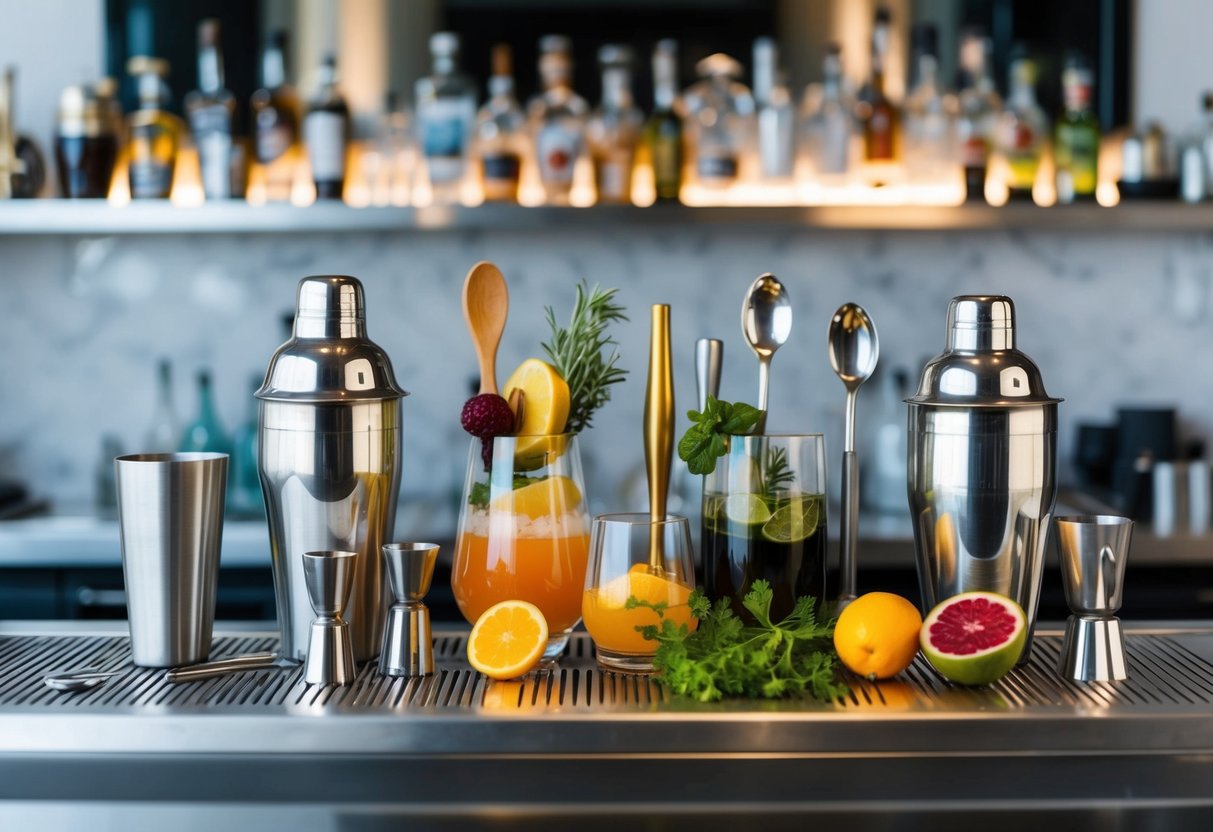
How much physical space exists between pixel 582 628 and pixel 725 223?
124cm

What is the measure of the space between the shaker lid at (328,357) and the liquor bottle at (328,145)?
1.49m

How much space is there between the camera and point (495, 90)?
263cm

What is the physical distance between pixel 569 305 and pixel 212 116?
2.75ft

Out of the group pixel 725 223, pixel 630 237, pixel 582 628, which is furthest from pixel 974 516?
pixel 630 237

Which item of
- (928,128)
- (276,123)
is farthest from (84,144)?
(928,128)

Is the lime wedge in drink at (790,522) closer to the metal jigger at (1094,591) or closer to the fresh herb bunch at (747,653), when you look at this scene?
the fresh herb bunch at (747,653)

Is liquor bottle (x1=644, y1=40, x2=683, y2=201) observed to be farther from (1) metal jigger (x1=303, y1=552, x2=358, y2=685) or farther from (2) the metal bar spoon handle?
(1) metal jigger (x1=303, y1=552, x2=358, y2=685)

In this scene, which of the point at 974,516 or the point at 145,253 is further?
the point at 145,253

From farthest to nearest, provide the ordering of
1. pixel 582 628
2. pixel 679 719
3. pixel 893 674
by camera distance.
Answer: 1. pixel 582 628
2. pixel 893 674
3. pixel 679 719

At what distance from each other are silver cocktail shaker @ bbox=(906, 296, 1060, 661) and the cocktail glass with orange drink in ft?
0.70

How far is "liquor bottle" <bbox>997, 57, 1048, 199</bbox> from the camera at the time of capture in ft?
8.39

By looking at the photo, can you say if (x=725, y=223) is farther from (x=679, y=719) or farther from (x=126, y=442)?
(x=679, y=719)

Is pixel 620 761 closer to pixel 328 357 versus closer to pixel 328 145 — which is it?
pixel 328 357

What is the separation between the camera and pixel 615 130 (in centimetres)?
258
